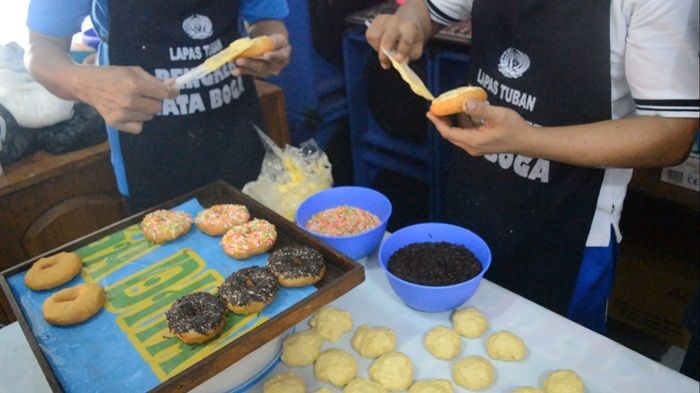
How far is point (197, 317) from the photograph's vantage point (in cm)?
99

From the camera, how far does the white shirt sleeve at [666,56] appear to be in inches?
39.1

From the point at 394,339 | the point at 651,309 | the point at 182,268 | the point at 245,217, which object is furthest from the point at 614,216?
the point at 651,309

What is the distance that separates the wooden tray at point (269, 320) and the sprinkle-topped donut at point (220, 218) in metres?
0.05

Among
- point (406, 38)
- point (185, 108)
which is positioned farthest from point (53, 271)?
point (406, 38)

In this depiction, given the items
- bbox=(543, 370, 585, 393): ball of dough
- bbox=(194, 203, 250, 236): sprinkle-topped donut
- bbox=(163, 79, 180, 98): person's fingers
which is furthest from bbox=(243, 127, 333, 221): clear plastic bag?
bbox=(543, 370, 585, 393): ball of dough

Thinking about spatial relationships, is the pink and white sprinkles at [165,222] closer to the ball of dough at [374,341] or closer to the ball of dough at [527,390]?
the ball of dough at [374,341]

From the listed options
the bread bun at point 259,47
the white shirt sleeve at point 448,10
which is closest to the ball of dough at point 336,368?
the bread bun at point 259,47

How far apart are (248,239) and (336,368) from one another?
0.34 m

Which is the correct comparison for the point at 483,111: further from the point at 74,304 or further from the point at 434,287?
the point at 74,304

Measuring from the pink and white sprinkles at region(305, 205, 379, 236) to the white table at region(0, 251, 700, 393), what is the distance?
14 centimetres

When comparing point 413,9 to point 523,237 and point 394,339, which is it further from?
point 394,339

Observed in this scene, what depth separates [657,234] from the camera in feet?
7.43

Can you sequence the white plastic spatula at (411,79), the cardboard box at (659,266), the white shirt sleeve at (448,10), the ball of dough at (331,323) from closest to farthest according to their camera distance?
1. the ball of dough at (331,323)
2. the white plastic spatula at (411,79)
3. the white shirt sleeve at (448,10)
4. the cardboard box at (659,266)

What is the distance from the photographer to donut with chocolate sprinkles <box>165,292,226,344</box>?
97cm
